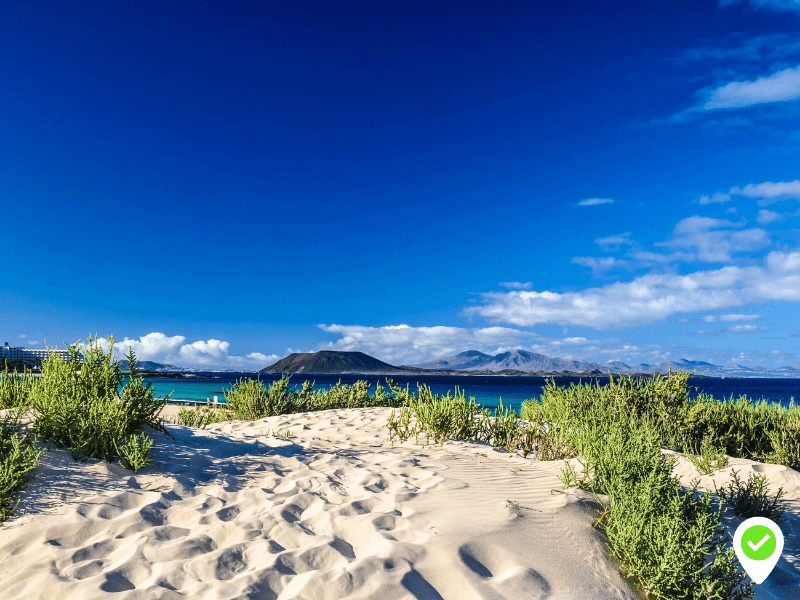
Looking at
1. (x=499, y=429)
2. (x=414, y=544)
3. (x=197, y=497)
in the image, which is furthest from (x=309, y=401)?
(x=414, y=544)

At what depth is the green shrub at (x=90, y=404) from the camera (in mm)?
4301

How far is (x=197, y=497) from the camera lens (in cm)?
381

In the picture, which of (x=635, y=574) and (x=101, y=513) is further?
(x=101, y=513)

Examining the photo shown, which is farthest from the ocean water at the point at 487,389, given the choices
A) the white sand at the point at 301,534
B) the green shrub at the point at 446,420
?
the white sand at the point at 301,534

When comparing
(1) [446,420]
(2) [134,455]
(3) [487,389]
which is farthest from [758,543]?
(3) [487,389]

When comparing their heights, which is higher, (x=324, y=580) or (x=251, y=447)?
(x=251, y=447)

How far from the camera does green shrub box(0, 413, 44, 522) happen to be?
3.25 m

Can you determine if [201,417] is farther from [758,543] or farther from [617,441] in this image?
[758,543]

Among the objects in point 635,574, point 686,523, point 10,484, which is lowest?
point 635,574

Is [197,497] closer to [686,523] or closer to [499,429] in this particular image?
[686,523]

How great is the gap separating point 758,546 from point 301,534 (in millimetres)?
3003

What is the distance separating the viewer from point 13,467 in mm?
3311

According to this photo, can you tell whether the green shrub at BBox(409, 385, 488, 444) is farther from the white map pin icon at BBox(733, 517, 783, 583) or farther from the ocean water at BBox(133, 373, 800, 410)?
the white map pin icon at BBox(733, 517, 783, 583)

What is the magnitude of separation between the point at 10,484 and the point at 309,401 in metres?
Result: 8.54
